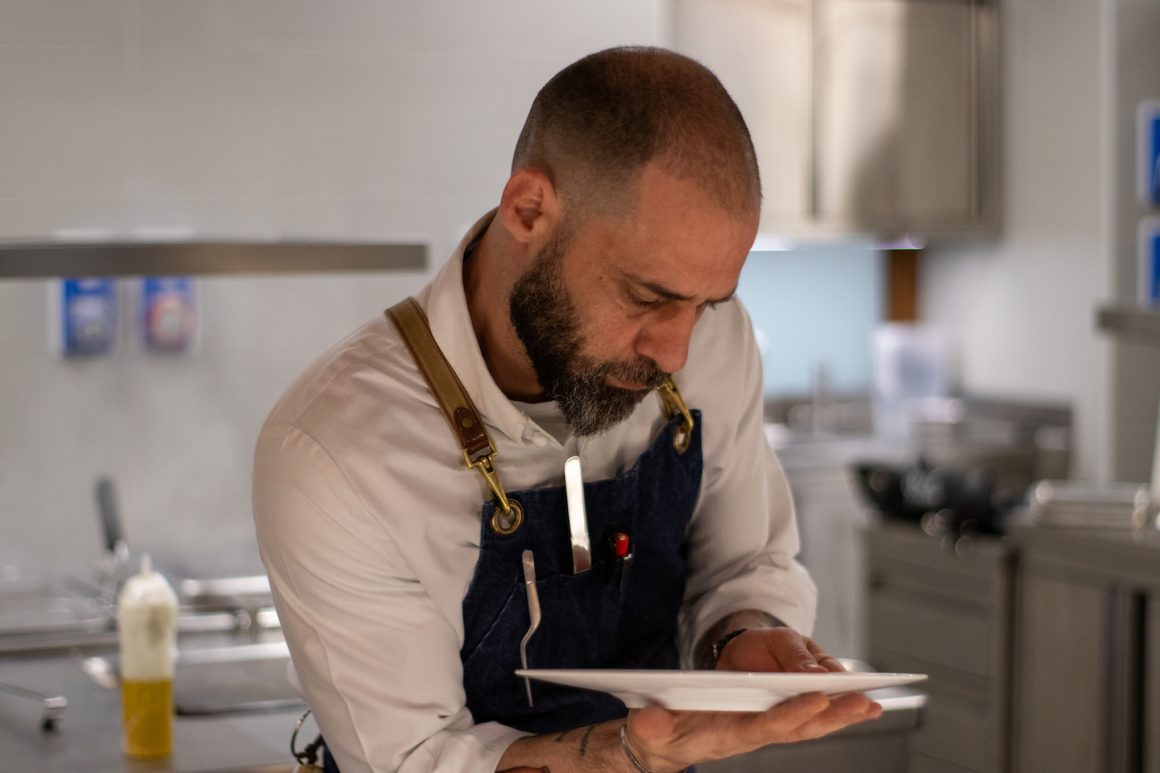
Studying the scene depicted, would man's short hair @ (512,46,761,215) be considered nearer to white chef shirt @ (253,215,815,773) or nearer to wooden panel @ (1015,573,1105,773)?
white chef shirt @ (253,215,815,773)

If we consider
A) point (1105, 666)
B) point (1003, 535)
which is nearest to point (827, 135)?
point (1003, 535)

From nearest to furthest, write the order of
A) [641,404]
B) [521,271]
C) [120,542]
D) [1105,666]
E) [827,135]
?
1. [521,271]
2. [641,404]
3. [120,542]
4. [1105,666]
5. [827,135]

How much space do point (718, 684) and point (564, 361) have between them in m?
0.39

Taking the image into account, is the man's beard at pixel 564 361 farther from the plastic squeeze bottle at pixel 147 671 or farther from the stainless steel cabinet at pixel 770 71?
the stainless steel cabinet at pixel 770 71

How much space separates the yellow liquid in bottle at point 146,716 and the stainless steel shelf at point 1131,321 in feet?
7.04

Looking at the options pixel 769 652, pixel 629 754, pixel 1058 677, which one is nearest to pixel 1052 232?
pixel 1058 677

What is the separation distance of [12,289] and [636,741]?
2.51 m

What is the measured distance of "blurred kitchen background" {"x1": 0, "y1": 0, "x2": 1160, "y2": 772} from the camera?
285cm

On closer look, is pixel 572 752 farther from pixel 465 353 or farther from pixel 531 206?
pixel 531 206

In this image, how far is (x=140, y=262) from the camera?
6.38 ft

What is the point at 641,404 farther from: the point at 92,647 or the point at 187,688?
the point at 92,647

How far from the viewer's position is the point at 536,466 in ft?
4.83

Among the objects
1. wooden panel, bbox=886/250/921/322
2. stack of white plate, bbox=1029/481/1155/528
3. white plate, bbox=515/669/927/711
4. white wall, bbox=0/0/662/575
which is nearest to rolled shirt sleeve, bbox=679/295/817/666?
white plate, bbox=515/669/927/711

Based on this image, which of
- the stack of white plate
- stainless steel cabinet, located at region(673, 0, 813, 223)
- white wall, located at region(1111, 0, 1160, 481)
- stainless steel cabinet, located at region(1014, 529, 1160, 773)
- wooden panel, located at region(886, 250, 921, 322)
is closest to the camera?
stainless steel cabinet, located at region(1014, 529, 1160, 773)
